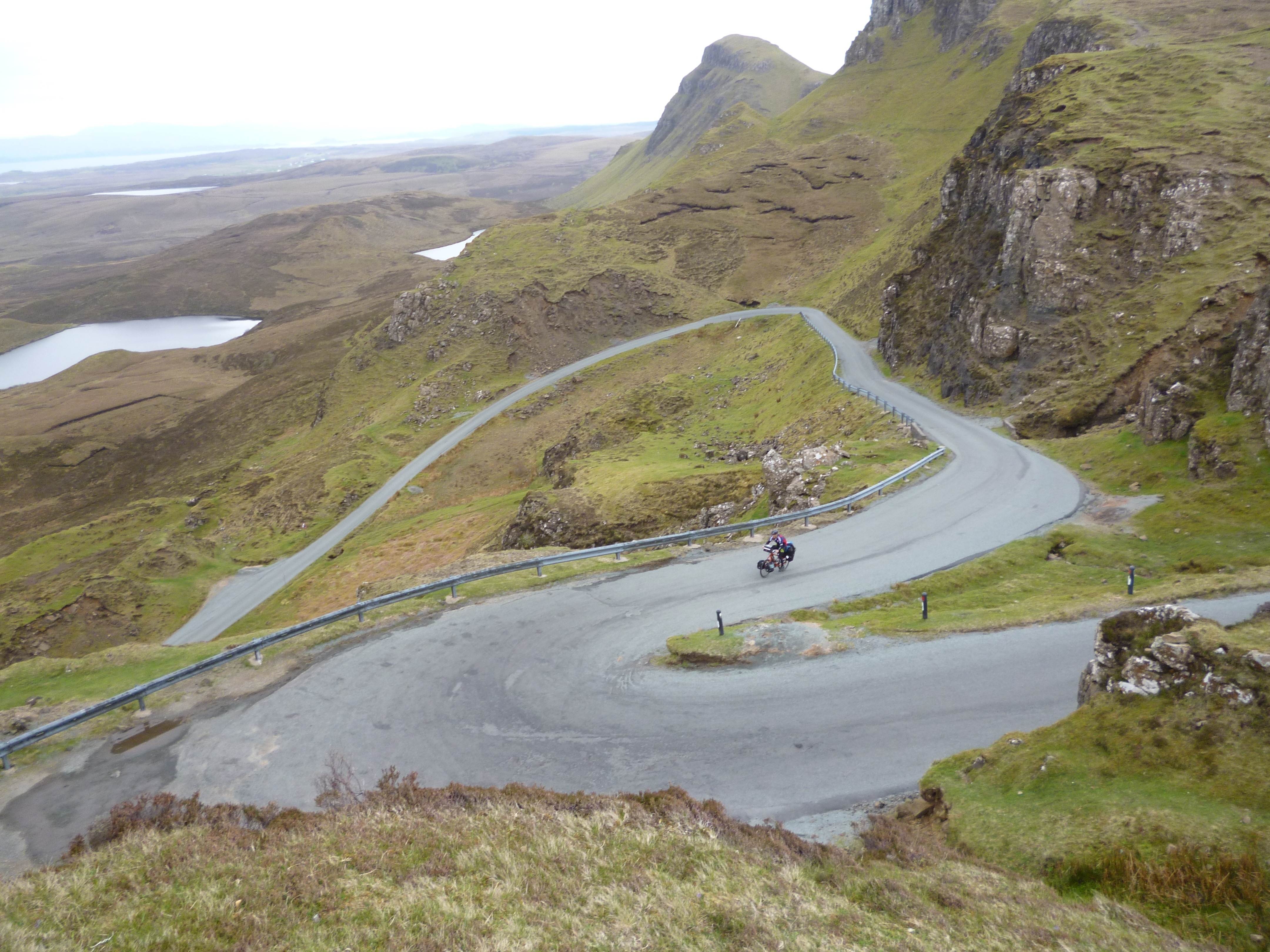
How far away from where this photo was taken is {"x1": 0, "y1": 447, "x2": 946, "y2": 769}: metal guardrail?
56.4 ft

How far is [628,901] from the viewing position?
32.5 ft

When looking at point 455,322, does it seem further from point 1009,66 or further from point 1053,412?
point 1009,66

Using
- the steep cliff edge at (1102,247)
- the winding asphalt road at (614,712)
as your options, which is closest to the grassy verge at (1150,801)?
the winding asphalt road at (614,712)

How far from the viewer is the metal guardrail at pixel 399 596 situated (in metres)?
17.2

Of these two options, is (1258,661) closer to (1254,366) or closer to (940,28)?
(1254,366)

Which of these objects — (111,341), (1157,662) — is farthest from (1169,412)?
(111,341)

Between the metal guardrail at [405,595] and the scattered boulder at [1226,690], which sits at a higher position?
the scattered boulder at [1226,690]

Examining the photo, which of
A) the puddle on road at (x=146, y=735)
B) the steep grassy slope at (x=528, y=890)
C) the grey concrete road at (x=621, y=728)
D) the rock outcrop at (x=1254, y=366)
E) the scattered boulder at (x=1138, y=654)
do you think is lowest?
the puddle on road at (x=146, y=735)

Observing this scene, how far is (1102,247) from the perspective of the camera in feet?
134

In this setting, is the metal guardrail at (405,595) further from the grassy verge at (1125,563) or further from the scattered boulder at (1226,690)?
the scattered boulder at (1226,690)

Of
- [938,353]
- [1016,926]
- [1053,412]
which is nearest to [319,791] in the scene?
[1016,926]

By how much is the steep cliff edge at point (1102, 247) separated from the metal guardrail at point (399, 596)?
10109 mm

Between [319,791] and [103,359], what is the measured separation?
6766 inches

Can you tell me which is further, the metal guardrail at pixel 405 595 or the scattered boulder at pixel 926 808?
the metal guardrail at pixel 405 595
